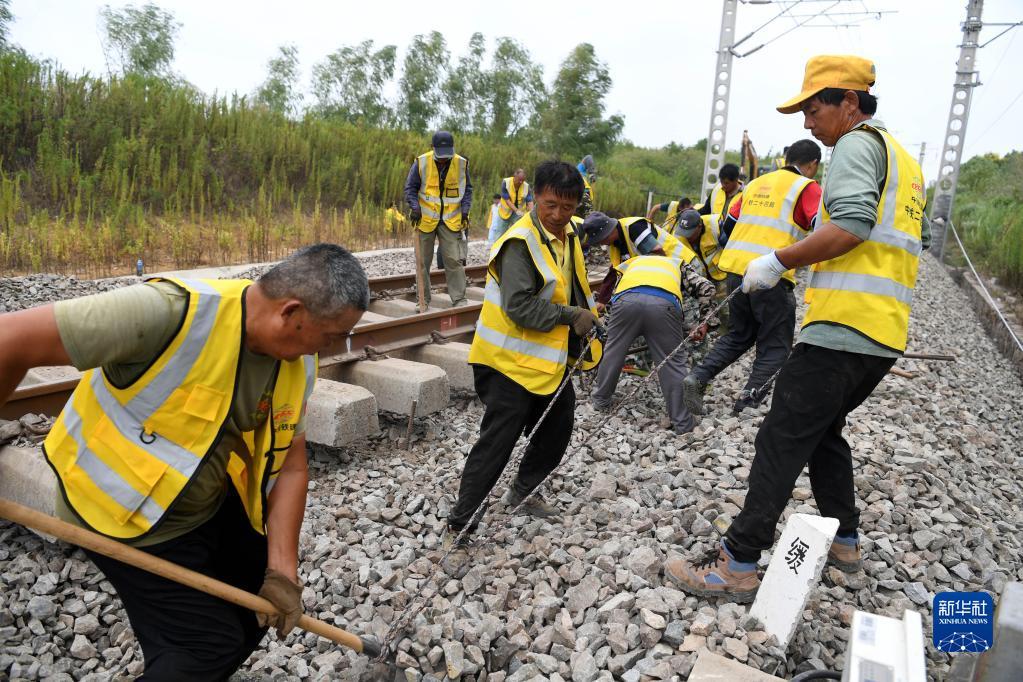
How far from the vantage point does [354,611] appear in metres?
3.05

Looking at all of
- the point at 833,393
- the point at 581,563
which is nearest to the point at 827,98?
the point at 833,393

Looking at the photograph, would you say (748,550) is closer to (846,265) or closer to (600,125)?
(846,265)

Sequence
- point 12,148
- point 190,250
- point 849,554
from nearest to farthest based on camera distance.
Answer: point 849,554 < point 190,250 < point 12,148

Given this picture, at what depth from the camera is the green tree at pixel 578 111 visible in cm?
3194

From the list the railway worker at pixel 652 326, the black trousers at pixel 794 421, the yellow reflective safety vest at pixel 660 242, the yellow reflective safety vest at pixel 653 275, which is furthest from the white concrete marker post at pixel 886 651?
the yellow reflective safety vest at pixel 660 242

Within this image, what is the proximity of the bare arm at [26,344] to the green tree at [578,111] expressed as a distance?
31.3 metres

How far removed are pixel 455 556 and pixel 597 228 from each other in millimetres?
3047

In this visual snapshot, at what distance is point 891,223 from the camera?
2732 millimetres

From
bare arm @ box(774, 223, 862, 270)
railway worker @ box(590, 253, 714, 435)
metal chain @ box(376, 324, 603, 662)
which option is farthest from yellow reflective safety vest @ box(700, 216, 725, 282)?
bare arm @ box(774, 223, 862, 270)

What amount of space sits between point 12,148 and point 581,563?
1369 centimetres

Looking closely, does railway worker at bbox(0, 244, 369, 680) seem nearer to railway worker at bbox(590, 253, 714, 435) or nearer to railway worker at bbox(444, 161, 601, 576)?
railway worker at bbox(444, 161, 601, 576)

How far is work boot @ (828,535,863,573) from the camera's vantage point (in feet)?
10.6

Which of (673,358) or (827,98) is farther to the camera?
(673,358)

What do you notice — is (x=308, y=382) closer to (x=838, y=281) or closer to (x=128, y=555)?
(x=128, y=555)
